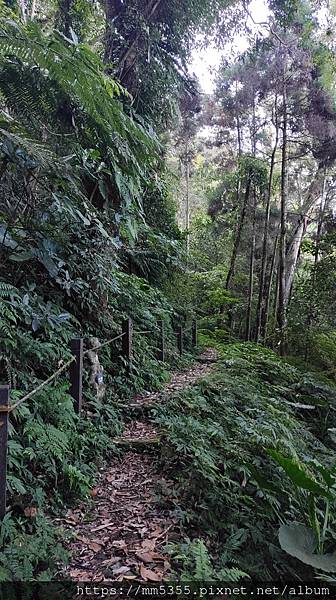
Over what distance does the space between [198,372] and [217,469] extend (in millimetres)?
4527

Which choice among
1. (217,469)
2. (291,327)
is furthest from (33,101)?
(291,327)

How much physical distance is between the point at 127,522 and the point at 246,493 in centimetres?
92

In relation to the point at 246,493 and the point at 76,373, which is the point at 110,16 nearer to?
the point at 76,373

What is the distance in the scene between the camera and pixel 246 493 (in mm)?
2771

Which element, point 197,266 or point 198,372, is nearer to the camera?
point 198,372

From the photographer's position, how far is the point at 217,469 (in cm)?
291

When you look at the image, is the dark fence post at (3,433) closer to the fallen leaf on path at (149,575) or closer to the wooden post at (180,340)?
the fallen leaf on path at (149,575)

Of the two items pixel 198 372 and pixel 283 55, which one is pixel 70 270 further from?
pixel 283 55

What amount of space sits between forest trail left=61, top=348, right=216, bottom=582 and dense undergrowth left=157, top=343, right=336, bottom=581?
13cm

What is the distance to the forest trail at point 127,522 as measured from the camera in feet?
6.47

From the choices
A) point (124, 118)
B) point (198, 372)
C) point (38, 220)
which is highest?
point (124, 118)

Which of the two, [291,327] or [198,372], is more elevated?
[291,327]

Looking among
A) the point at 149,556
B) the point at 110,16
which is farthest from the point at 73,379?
the point at 110,16

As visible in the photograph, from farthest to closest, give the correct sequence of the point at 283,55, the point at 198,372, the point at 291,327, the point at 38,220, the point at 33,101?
the point at 283,55, the point at 291,327, the point at 198,372, the point at 38,220, the point at 33,101
